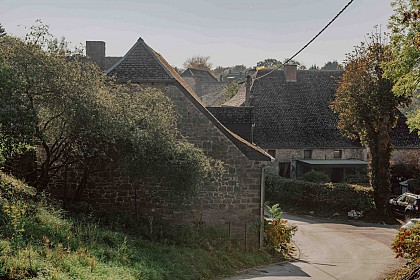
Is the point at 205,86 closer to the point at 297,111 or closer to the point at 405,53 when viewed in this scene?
the point at 297,111

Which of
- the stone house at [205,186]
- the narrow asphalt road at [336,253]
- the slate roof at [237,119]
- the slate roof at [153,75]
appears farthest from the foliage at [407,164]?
the slate roof at [153,75]

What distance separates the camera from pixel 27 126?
13.0 m

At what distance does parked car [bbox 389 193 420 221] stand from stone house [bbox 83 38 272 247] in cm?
1170

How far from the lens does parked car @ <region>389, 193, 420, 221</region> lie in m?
26.9

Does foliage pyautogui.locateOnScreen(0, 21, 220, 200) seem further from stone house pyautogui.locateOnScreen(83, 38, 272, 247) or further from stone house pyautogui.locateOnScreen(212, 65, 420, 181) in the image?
stone house pyautogui.locateOnScreen(212, 65, 420, 181)

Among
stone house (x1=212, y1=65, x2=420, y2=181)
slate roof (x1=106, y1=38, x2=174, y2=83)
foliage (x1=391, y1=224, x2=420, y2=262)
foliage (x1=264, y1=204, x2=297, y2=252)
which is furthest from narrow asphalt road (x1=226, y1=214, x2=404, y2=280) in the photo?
stone house (x1=212, y1=65, x2=420, y2=181)

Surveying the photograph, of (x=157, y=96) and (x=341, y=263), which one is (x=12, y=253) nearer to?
(x=157, y=96)

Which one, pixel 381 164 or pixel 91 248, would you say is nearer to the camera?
pixel 91 248

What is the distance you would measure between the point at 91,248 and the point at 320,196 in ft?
66.8

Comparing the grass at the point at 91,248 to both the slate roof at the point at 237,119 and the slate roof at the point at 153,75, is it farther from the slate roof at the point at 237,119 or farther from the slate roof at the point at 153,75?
the slate roof at the point at 237,119

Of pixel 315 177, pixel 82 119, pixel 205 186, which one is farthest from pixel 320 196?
pixel 82 119

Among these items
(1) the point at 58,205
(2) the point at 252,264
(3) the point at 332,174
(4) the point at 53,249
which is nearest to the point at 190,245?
(2) the point at 252,264

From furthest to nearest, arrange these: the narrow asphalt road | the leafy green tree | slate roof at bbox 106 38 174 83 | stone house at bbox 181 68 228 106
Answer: stone house at bbox 181 68 228 106 < slate roof at bbox 106 38 174 83 < the narrow asphalt road < the leafy green tree

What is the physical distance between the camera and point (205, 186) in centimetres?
1888
